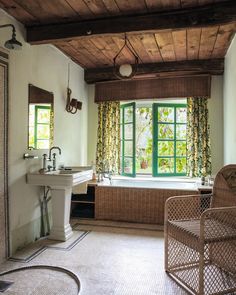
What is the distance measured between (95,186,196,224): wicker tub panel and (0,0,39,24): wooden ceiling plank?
237cm

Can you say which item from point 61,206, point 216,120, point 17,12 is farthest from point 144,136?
point 17,12

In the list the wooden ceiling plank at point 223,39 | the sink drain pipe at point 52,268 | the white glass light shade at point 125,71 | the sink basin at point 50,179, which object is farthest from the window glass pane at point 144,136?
the sink drain pipe at point 52,268

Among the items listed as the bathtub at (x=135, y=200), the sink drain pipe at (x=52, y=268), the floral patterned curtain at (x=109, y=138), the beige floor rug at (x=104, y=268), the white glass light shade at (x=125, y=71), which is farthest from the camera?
the floral patterned curtain at (x=109, y=138)

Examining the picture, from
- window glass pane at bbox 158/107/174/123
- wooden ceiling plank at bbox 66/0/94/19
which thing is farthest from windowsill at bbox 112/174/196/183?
wooden ceiling plank at bbox 66/0/94/19

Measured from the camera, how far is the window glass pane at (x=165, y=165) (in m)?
4.71

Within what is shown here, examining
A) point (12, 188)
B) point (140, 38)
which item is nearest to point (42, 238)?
point (12, 188)

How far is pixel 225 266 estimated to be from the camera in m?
2.29

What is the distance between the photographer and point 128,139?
4758 millimetres

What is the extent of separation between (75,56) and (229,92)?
2.19 metres

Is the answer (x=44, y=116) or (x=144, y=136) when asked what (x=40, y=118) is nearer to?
(x=44, y=116)

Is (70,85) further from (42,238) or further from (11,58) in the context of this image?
(42,238)

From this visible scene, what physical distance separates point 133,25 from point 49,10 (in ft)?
2.69

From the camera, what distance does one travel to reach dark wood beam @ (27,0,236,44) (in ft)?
8.28

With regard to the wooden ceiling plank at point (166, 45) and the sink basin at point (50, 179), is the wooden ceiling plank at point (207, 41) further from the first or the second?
the sink basin at point (50, 179)
